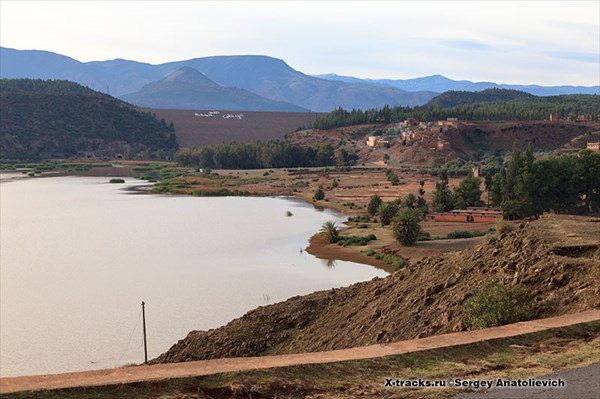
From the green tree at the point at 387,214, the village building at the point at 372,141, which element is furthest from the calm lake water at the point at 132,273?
the village building at the point at 372,141

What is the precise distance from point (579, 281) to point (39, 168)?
124m

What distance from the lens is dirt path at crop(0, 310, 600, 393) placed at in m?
8.96

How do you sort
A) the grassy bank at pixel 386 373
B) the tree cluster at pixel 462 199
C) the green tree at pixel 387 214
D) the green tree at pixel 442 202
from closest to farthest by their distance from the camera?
the grassy bank at pixel 386 373
the green tree at pixel 387 214
the green tree at pixel 442 202
the tree cluster at pixel 462 199

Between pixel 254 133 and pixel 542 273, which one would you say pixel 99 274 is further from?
pixel 254 133

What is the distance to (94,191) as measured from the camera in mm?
87875

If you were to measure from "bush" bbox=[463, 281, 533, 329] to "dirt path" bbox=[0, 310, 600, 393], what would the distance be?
83 centimetres

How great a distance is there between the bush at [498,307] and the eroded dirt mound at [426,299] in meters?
0.31

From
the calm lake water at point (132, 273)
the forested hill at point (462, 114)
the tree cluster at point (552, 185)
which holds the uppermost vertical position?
the forested hill at point (462, 114)

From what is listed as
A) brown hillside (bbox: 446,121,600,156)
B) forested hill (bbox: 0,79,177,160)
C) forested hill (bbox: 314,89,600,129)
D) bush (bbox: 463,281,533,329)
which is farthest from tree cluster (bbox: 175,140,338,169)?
bush (bbox: 463,281,533,329)

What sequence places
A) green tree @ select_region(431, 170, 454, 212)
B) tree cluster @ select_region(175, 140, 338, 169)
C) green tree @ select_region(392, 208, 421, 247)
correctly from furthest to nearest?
tree cluster @ select_region(175, 140, 338, 169)
green tree @ select_region(431, 170, 454, 212)
green tree @ select_region(392, 208, 421, 247)

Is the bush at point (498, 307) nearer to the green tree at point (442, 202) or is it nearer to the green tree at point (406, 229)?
the green tree at point (406, 229)

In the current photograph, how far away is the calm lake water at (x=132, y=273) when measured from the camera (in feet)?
85.9

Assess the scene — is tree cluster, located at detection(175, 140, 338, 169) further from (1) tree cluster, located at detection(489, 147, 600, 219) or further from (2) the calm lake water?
(1) tree cluster, located at detection(489, 147, 600, 219)

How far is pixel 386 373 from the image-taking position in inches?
392
